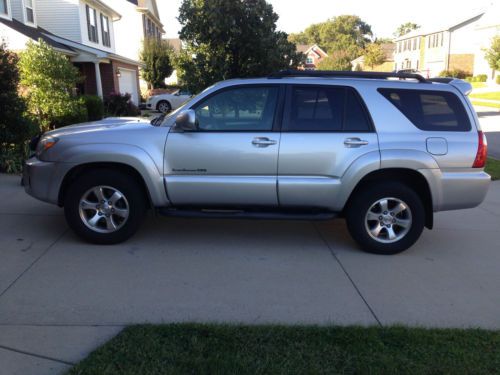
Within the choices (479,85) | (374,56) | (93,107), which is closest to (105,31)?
(93,107)

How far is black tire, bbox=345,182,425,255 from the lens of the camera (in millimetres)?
5207

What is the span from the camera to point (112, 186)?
5.23m

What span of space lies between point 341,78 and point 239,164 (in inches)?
59.5

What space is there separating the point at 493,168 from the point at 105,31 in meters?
22.2

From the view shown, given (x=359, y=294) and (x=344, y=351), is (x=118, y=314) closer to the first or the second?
(x=344, y=351)

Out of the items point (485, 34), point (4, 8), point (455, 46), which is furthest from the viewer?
point (455, 46)

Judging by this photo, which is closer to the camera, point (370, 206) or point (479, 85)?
point (370, 206)

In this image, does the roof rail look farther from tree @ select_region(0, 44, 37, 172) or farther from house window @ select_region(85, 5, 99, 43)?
house window @ select_region(85, 5, 99, 43)

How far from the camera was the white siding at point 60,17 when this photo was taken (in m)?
21.6

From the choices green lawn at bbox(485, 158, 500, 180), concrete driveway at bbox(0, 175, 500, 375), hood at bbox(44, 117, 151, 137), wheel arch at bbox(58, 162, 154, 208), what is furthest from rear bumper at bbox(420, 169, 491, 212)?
green lawn at bbox(485, 158, 500, 180)

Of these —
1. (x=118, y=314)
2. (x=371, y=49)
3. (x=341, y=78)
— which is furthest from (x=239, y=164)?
(x=371, y=49)

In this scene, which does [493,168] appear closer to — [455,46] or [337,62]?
[455,46]

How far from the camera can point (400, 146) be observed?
5.11 meters

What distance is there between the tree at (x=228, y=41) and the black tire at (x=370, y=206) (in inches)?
327
